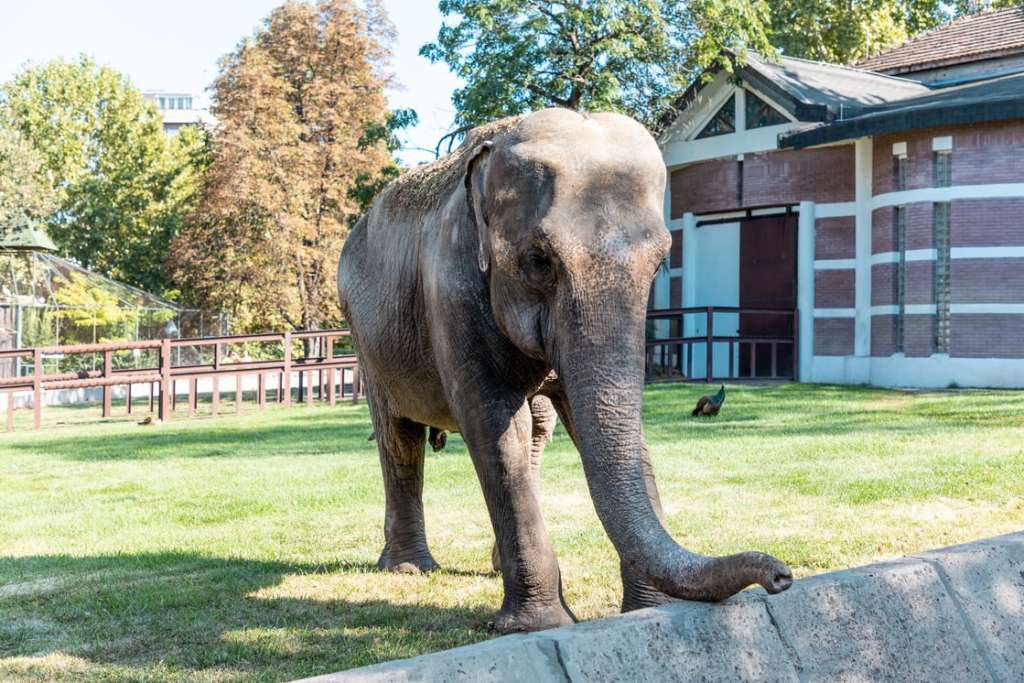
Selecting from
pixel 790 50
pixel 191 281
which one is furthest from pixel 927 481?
pixel 790 50

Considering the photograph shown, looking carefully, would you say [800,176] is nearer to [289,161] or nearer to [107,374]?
[107,374]

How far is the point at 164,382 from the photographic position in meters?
21.9

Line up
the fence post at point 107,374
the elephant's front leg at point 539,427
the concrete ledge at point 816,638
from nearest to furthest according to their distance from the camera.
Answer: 1. the concrete ledge at point 816,638
2. the elephant's front leg at point 539,427
3. the fence post at point 107,374

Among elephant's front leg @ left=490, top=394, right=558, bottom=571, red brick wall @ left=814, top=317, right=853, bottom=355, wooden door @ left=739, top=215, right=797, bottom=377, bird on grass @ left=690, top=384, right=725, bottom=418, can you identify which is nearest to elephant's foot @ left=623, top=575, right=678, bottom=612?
elephant's front leg @ left=490, top=394, right=558, bottom=571

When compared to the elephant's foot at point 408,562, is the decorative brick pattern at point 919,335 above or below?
above

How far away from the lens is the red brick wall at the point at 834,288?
24.7m

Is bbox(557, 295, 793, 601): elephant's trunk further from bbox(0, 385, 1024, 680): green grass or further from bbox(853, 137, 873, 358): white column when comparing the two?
bbox(853, 137, 873, 358): white column

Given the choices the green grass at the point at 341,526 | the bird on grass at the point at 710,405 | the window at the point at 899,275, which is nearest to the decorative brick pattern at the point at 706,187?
the window at the point at 899,275

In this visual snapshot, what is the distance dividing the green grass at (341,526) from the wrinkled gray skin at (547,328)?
0.74 meters

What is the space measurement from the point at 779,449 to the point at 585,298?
8.75 meters

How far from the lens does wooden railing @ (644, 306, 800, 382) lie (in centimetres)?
2516

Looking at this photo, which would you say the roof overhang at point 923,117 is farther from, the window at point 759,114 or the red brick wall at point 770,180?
the window at point 759,114

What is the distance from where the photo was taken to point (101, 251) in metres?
49.3

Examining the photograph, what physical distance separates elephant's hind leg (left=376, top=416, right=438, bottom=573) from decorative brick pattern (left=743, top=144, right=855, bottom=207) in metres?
19.3
